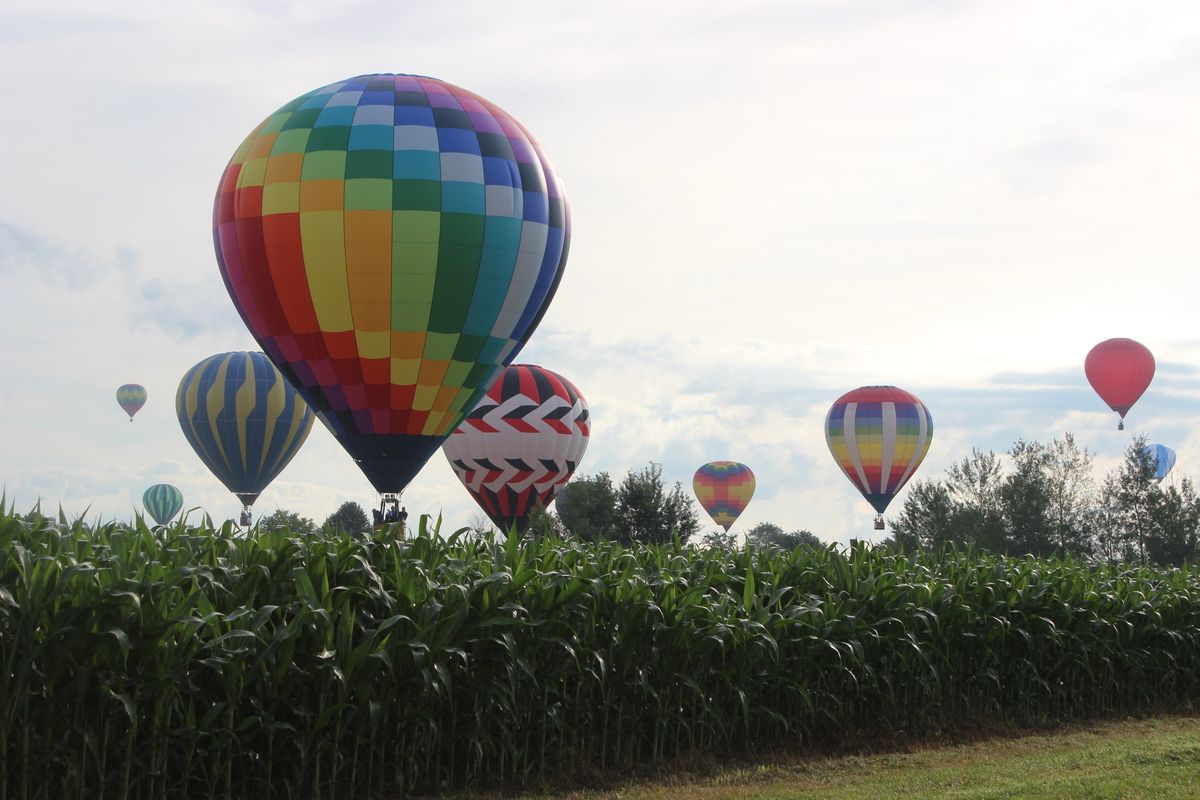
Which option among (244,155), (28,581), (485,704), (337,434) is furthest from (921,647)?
(244,155)

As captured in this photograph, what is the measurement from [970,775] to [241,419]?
4207 centimetres

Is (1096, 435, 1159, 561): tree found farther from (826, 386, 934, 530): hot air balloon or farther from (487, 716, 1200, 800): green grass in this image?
(487, 716, 1200, 800): green grass

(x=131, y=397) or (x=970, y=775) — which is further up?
(x=131, y=397)

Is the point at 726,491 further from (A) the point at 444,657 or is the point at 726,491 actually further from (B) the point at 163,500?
(A) the point at 444,657

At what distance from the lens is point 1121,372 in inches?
2212

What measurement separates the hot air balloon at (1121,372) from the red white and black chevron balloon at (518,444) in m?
24.2

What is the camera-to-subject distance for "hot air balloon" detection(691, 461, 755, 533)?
7106 centimetres

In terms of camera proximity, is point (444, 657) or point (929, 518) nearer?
point (444, 657)

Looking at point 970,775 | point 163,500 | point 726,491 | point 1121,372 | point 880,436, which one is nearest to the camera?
point 970,775

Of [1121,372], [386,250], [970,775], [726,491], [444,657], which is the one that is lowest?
[970,775]

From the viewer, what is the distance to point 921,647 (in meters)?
15.3

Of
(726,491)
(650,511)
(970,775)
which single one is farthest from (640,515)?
(970,775)

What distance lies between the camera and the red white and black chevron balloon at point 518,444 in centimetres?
4769

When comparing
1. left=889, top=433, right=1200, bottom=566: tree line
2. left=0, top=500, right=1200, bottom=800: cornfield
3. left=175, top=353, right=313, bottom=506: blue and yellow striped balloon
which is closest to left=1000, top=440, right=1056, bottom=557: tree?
left=889, top=433, right=1200, bottom=566: tree line
